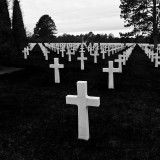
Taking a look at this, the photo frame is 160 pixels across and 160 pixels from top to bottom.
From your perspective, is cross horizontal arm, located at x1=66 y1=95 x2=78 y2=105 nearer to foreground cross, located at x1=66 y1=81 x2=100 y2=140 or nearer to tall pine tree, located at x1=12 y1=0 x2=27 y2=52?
foreground cross, located at x1=66 y1=81 x2=100 y2=140

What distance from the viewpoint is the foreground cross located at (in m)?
4.79

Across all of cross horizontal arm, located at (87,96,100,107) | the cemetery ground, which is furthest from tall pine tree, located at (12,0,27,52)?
cross horizontal arm, located at (87,96,100,107)

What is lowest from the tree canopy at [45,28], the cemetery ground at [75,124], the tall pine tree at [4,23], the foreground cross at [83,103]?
the cemetery ground at [75,124]

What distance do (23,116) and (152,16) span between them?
2576 cm

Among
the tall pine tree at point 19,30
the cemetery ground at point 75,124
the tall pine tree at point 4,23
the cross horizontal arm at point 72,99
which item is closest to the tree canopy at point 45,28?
the tall pine tree at point 19,30

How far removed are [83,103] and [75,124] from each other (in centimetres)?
120

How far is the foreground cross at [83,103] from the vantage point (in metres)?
4.79

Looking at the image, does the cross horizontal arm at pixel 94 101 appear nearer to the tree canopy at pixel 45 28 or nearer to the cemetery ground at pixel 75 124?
the cemetery ground at pixel 75 124

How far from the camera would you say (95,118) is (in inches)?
249

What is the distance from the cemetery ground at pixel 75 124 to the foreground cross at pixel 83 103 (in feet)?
0.61

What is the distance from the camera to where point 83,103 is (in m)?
4.91

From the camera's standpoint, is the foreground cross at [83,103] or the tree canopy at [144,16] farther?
the tree canopy at [144,16]

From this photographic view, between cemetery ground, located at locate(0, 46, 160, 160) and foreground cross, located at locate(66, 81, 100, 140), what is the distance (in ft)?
0.61

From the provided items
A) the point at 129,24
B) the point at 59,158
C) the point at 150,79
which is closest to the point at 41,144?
the point at 59,158
